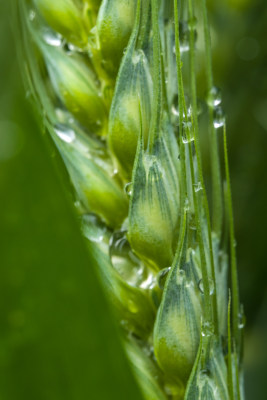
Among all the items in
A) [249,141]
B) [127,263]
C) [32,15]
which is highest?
[32,15]

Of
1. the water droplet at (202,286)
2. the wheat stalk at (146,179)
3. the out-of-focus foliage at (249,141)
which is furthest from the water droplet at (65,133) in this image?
the out-of-focus foliage at (249,141)

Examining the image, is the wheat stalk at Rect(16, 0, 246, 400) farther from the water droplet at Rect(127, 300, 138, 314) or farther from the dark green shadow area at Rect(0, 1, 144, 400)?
the dark green shadow area at Rect(0, 1, 144, 400)

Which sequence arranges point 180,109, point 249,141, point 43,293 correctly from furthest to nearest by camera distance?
point 249,141
point 180,109
point 43,293

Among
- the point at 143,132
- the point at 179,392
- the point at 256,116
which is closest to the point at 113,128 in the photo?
the point at 143,132

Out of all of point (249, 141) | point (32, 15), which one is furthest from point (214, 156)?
point (249, 141)

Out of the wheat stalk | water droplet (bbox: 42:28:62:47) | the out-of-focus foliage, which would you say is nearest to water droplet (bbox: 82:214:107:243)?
the wheat stalk

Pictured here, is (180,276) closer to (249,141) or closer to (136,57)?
(136,57)

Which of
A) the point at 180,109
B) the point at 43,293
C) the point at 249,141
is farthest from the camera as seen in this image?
the point at 249,141
